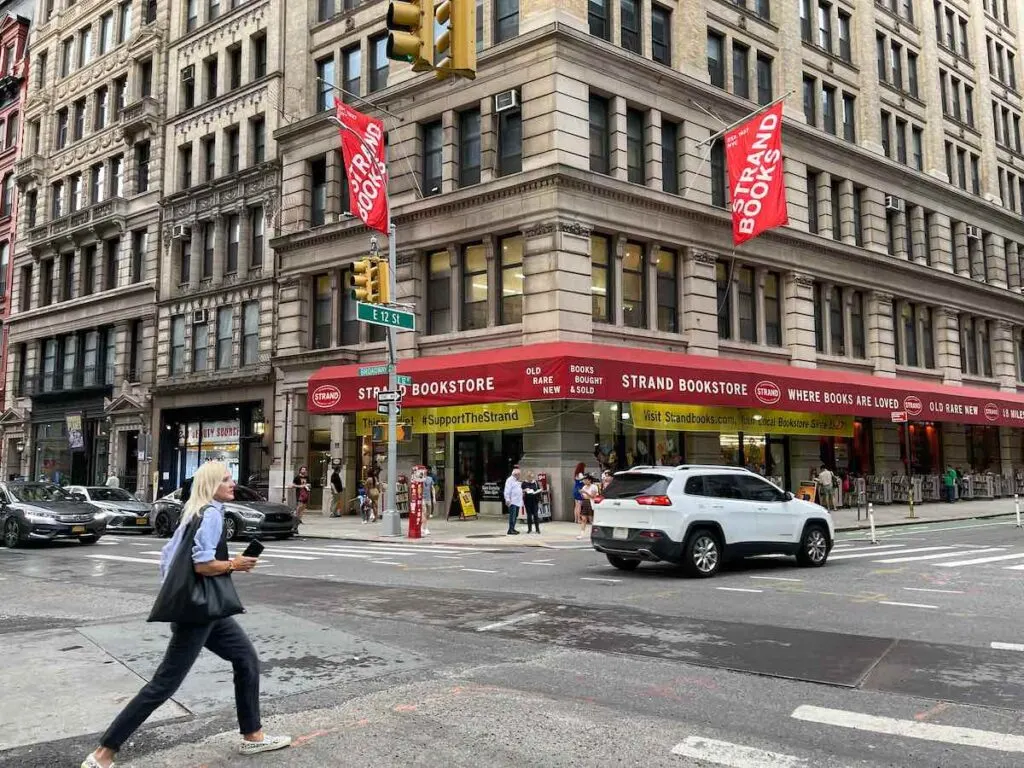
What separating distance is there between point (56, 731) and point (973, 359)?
43453 millimetres

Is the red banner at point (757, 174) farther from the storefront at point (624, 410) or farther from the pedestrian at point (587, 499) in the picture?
the pedestrian at point (587, 499)

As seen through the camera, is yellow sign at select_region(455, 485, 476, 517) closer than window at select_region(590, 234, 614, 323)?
No

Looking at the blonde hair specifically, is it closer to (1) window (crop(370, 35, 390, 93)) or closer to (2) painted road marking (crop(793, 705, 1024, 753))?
(2) painted road marking (crop(793, 705, 1024, 753))

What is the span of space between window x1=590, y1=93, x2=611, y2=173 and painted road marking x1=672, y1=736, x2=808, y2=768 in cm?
2287

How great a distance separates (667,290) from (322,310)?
1330 centimetres

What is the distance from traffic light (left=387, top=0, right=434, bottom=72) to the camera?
295 inches

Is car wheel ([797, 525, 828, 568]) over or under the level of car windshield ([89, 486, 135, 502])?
under

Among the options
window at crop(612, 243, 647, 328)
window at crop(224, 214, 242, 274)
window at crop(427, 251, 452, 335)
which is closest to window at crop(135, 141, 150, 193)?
window at crop(224, 214, 242, 274)

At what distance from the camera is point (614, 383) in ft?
74.2

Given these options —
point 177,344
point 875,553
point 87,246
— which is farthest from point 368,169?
point 87,246

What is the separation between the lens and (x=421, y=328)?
1107 inches

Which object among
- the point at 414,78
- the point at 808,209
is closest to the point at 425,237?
the point at 414,78

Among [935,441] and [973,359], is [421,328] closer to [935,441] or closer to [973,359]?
[935,441]

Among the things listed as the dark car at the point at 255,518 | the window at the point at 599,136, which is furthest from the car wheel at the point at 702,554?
the window at the point at 599,136
